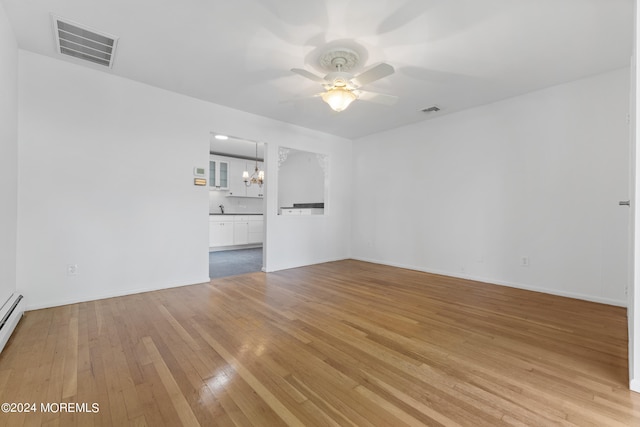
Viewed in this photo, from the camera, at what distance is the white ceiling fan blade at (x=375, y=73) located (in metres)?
2.23

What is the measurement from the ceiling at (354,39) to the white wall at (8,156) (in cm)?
23

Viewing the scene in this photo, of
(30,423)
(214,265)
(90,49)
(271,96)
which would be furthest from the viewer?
(214,265)

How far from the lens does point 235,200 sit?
7949mm

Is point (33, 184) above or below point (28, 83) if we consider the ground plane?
below

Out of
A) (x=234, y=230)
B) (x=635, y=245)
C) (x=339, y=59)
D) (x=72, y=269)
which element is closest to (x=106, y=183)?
(x=72, y=269)

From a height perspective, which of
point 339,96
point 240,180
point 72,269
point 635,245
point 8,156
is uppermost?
point 339,96

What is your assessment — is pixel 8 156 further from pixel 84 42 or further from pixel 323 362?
pixel 323 362

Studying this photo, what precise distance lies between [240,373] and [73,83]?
11.4 feet

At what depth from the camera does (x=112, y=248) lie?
3.17m

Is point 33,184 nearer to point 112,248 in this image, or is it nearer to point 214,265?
point 112,248

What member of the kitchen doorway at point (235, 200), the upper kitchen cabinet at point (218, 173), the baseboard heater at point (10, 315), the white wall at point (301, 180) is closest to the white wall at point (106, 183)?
the baseboard heater at point (10, 315)

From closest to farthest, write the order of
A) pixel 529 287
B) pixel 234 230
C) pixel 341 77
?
1. pixel 341 77
2. pixel 529 287
3. pixel 234 230

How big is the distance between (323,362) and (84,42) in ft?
11.5

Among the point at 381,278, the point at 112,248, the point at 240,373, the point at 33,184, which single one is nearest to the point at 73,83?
the point at 33,184
